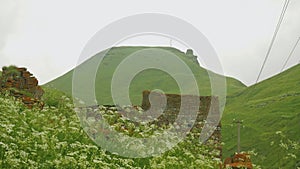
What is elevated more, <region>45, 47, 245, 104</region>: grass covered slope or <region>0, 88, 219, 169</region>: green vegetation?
<region>45, 47, 245, 104</region>: grass covered slope

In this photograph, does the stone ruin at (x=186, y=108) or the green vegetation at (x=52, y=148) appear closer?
the green vegetation at (x=52, y=148)

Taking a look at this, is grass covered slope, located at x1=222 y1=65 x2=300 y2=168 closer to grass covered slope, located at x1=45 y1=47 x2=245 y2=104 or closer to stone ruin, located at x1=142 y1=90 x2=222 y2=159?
stone ruin, located at x1=142 y1=90 x2=222 y2=159

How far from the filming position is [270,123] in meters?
69.8

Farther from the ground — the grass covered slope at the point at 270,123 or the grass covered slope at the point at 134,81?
the grass covered slope at the point at 134,81

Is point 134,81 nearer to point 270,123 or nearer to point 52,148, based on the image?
point 270,123

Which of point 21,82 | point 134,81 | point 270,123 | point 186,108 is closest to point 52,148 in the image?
point 186,108

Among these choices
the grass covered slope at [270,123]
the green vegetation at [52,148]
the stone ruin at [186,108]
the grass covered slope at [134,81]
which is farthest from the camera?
the grass covered slope at [134,81]

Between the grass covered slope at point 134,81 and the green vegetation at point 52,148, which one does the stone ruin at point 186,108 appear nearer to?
the green vegetation at point 52,148

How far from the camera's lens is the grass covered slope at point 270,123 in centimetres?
4548

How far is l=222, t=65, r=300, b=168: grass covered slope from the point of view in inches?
1791

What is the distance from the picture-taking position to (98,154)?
33.8 feet

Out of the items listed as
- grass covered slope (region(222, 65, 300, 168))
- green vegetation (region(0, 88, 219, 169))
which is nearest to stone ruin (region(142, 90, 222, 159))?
green vegetation (region(0, 88, 219, 169))

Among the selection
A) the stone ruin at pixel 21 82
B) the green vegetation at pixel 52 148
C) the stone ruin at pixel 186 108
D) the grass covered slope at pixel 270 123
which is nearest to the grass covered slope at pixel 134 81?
the grass covered slope at pixel 270 123

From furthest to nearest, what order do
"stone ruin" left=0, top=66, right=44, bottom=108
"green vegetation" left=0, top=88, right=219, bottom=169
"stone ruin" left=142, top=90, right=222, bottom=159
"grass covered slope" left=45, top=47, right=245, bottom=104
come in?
"grass covered slope" left=45, top=47, right=245, bottom=104
"stone ruin" left=0, top=66, right=44, bottom=108
"stone ruin" left=142, top=90, right=222, bottom=159
"green vegetation" left=0, top=88, right=219, bottom=169
